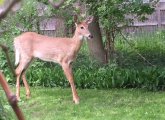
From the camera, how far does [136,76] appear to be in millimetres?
9047

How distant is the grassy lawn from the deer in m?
0.43

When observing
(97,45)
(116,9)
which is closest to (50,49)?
(116,9)

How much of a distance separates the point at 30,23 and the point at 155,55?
2.85m

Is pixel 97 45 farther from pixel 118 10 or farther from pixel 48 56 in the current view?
pixel 118 10

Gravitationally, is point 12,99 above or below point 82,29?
above

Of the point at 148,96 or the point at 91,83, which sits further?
the point at 91,83

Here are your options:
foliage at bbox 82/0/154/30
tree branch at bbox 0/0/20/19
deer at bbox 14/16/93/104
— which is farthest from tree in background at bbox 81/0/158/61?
tree branch at bbox 0/0/20/19

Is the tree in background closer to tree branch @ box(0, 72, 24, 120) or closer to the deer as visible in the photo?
the deer

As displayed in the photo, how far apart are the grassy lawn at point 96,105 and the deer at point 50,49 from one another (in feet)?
1.42

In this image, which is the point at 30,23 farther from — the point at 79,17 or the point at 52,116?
the point at 52,116

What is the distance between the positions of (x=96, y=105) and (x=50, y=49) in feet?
5.26

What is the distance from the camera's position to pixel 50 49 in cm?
858

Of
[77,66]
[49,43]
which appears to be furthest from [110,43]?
[49,43]

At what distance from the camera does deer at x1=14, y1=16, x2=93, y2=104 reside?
8.33 metres
